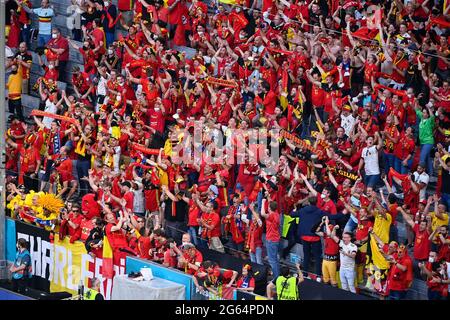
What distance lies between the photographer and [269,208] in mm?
22969

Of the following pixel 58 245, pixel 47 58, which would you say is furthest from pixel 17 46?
pixel 58 245

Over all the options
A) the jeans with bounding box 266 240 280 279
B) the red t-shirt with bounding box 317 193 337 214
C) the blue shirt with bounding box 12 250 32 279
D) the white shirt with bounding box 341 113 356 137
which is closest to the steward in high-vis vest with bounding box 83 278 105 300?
the blue shirt with bounding box 12 250 32 279

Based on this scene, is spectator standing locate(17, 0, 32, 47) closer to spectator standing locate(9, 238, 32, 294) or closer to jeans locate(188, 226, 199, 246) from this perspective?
spectator standing locate(9, 238, 32, 294)

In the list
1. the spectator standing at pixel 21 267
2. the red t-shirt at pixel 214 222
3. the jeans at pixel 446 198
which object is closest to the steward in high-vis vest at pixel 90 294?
the spectator standing at pixel 21 267

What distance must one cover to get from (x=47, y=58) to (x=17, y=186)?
302 centimetres

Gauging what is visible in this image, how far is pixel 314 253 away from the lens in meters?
22.6

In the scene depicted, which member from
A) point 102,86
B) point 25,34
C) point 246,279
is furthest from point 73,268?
point 25,34

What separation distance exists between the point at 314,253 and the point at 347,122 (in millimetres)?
2105

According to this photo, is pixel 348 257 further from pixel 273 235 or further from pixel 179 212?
pixel 179 212

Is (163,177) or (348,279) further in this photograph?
(163,177)

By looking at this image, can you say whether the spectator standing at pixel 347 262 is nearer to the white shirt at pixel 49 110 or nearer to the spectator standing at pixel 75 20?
the white shirt at pixel 49 110

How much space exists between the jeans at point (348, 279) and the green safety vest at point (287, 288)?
67cm

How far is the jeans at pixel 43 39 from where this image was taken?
94.9 ft
